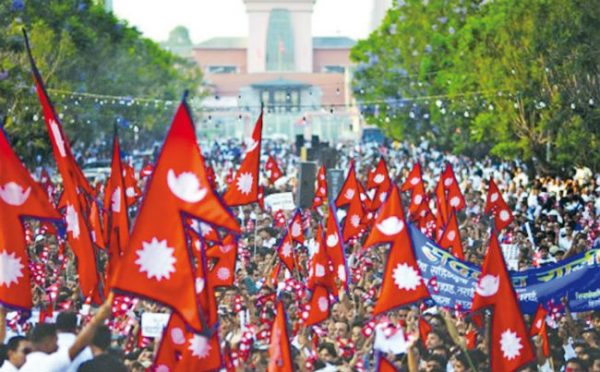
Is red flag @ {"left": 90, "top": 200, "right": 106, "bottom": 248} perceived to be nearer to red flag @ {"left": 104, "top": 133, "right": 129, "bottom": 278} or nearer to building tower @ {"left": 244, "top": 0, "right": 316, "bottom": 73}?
red flag @ {"left": 104, "top": 133, "right": 129, "bottom": 278}

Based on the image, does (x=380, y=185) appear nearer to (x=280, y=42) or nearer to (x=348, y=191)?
(x=348, y=191)

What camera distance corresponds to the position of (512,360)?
1149 cm

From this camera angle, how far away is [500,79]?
48500mm

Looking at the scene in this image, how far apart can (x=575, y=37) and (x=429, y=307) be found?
83.2 feet

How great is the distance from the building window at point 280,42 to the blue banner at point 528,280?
179 m

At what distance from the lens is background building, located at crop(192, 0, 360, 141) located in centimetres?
16050

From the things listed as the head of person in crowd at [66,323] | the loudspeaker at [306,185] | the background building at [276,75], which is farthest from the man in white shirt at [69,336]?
the background building at [276,75]

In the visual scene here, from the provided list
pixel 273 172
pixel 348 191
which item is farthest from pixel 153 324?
pixel 273 172

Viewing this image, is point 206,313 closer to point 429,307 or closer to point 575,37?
point 429,307

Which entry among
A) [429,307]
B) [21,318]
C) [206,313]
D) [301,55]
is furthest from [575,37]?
[301,55]

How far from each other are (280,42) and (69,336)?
184286mm

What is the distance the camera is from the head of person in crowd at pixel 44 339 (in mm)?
10047

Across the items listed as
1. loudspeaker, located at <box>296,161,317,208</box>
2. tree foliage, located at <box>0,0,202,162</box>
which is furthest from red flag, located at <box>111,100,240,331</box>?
tree foliage, located at <box>0,0,202,162</box>

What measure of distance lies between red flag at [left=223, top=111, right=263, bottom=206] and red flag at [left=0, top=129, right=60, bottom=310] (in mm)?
5827
